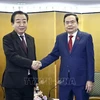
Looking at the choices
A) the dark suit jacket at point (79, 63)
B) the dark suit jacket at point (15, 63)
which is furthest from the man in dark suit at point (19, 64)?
the dark suit jacket at point (79, 63)

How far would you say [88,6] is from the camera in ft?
17.3

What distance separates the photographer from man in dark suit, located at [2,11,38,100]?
2451 millimetres

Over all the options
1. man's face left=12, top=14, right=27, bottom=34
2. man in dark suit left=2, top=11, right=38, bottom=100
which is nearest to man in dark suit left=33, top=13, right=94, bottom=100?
man in dark suit left=2, top=11, right=38, bottom=100

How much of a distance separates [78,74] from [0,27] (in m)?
3.06

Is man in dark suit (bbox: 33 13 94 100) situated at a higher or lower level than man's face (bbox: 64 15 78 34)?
lower

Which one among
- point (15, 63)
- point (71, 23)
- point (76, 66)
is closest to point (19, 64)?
point (15, 63)

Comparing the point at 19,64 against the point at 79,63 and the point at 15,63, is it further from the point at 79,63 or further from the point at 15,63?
the point at 79,63

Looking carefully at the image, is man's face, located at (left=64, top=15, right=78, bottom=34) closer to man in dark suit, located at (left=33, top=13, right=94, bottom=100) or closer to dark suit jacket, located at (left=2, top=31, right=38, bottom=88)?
man in dark suit, located at (left=33, top=13, right=94, bottom=100)

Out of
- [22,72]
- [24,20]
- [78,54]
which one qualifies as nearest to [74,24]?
[78,54]

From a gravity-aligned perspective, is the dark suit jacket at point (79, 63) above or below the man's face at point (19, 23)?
below

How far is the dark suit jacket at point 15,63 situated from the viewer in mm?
2445

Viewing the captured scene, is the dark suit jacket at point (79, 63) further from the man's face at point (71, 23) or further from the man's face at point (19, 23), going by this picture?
the man's face at point (19, 23)

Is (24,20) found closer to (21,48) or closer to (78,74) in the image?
(21,48)

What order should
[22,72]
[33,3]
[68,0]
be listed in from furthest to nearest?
Answer: [33,3] < [68,0] < [22,72]
